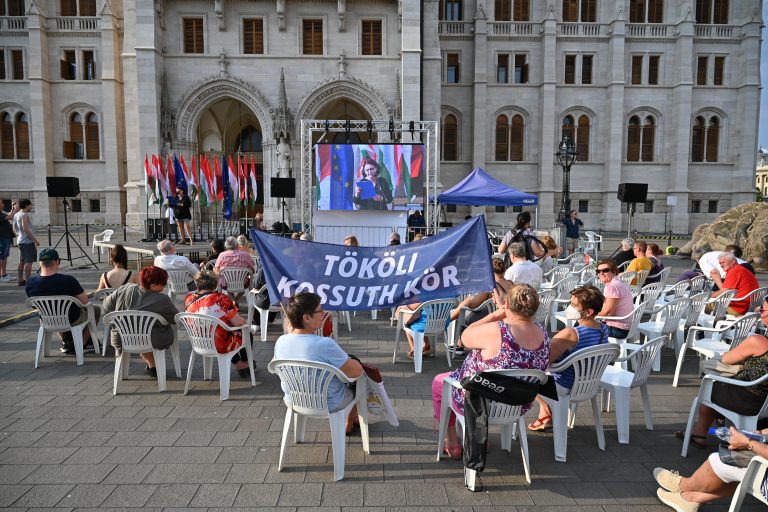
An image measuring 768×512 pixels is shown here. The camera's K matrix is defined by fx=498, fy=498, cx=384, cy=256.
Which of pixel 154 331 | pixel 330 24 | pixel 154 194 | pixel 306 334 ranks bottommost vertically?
pixel 154 331

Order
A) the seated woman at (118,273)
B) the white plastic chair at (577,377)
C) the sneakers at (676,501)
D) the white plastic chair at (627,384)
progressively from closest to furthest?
the sneakers at (676,501) < the white plastic chair at (577,377) < the white plastic chair at (627,384) < the seated woman at (118,273)

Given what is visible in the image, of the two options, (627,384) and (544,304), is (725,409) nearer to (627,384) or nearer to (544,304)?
(627,384)

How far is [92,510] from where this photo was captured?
10.9 feet

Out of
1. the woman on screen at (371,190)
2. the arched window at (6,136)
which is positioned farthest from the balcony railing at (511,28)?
the arched window at (6,136)

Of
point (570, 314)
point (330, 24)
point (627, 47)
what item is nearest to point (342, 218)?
point (570, 314)

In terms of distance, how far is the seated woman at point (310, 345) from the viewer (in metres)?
3.68

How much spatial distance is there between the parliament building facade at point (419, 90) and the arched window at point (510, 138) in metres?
0.08

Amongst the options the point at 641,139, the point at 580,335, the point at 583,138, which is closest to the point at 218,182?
the point at 580,335

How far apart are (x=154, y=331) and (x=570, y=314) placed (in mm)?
4880

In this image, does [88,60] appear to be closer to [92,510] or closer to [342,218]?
[342,218]

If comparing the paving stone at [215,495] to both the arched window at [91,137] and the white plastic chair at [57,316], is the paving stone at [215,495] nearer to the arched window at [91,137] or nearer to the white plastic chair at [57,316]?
the white plastic chair at [57,316]

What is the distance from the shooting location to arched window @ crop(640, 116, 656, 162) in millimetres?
29141

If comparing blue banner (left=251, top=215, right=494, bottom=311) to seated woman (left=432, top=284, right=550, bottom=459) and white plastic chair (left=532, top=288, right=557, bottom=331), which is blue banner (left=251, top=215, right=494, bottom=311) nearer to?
Result: seated woman (left=432, top=284, right=550, bottom=459)

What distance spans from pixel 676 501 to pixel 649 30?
3185 centimetres
